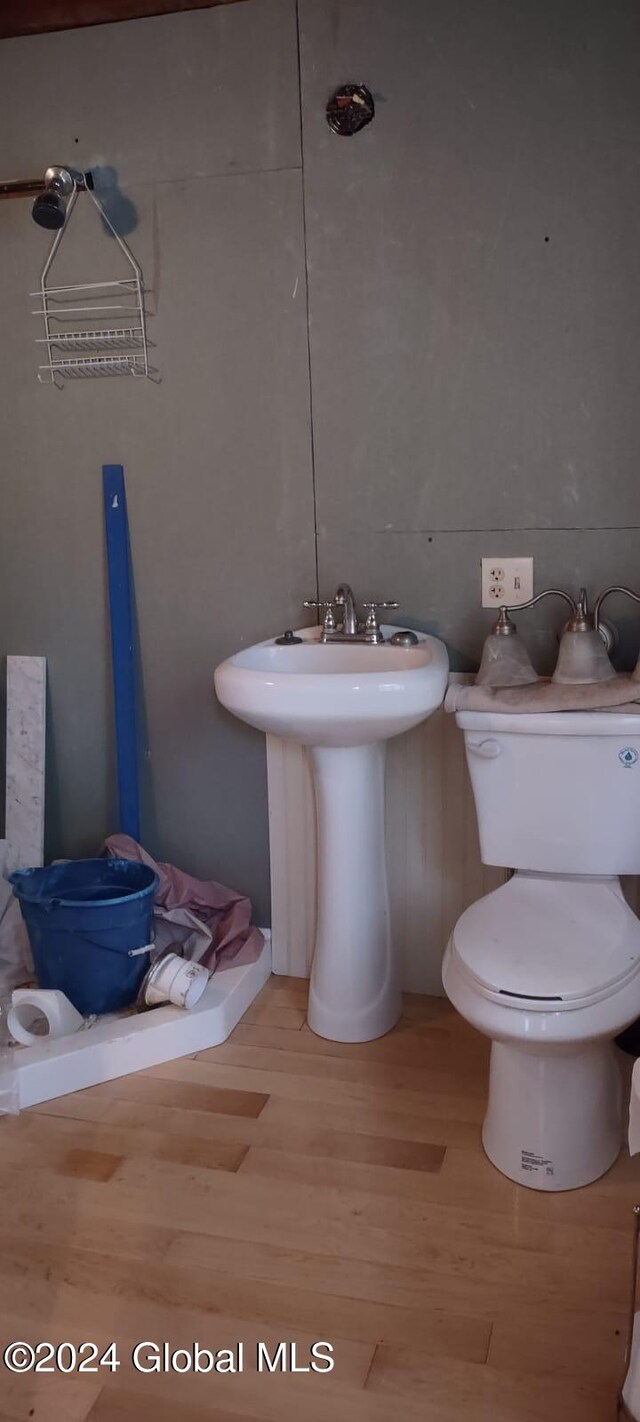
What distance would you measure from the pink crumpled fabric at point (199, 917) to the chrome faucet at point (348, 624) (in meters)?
0.72

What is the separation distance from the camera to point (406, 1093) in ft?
7.45

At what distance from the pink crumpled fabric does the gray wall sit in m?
0.08

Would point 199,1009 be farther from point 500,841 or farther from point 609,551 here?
point 609,551

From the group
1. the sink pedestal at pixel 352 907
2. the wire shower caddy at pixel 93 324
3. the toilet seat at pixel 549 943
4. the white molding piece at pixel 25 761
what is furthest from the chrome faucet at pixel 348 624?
the white molding piece at pixel 25 761

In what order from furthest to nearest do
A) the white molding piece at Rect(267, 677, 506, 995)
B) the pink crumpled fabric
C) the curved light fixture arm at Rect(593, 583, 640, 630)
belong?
the pink crumpled fabric < the white molding piece at Rect(267, 677, 506, 995) < the curved light fixture arm at Rect(593, 583, 640, 630)

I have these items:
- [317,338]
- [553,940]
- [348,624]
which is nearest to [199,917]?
[348,624]

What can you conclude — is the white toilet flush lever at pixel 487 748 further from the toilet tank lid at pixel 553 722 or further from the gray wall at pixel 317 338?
the gray wall at pixel 317 338

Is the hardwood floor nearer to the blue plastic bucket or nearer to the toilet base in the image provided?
the toilet base

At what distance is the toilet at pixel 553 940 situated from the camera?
1.83 m

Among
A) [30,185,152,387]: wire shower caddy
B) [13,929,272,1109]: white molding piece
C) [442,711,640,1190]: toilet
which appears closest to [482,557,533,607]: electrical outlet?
[442,711,640,1190]: toilet

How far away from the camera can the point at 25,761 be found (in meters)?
2.85

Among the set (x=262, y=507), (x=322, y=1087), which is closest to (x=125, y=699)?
(x=262, y=507)

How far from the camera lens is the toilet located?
6.01 feet

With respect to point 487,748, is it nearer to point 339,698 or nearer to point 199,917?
point 339,698
